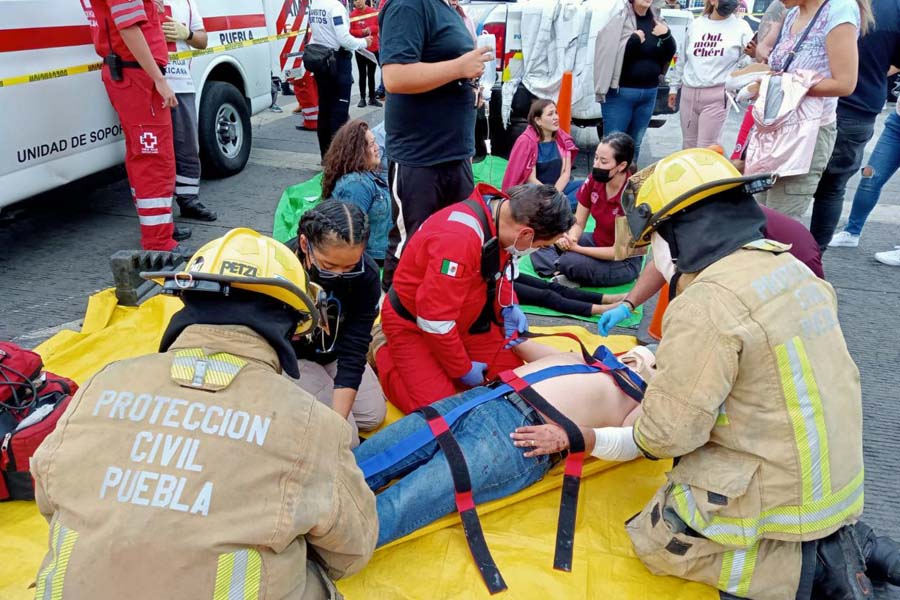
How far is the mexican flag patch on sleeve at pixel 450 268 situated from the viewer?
8.55ft

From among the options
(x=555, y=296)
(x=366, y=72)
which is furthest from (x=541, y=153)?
→ (x=366, y=72)

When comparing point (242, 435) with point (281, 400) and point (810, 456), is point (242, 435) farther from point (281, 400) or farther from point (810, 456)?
point (810, 456)

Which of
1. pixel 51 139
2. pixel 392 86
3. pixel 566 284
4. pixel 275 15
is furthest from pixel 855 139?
pixel 275 15

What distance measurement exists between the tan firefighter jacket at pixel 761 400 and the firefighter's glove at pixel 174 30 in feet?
14.3

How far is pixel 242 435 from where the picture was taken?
129cm

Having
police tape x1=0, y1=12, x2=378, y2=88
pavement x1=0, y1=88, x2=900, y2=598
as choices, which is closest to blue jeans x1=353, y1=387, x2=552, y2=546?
pavement x1=0, y1=88, x2=900, y2=598

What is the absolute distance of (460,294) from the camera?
268 cm

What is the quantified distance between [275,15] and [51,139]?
3.28 m

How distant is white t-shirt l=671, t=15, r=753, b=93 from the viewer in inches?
217

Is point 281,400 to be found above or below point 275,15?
below

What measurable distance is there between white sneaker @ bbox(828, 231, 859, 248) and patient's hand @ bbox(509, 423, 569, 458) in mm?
3824

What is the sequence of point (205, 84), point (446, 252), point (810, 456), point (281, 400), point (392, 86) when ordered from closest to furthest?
point (281, 400) < point (810, 456) < point (446, 252) < point (392, 86) < point (205, 84)

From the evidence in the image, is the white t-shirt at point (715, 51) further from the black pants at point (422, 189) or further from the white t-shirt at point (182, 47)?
the white t-shirt at point (182, 47)

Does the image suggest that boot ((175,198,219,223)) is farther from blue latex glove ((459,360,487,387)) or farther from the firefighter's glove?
blue latex glove ((459,360,487,387))
